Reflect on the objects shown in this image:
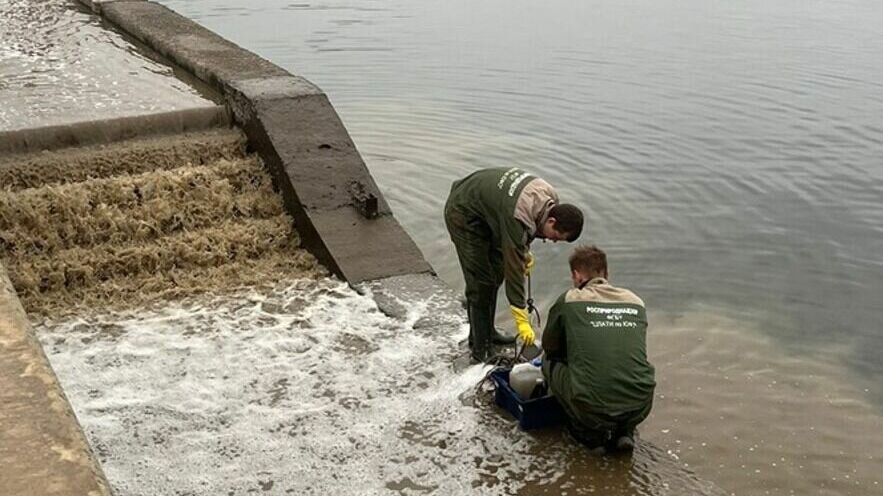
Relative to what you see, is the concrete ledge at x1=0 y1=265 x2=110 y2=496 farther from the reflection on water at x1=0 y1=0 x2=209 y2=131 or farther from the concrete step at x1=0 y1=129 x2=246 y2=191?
the reflection on water at x1=0 y1=0 x2=209 y2=131

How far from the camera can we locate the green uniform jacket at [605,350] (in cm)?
517

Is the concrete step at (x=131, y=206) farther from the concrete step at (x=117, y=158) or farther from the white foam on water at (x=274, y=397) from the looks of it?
the white foam on water at (x=274, y=397)

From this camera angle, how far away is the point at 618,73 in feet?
53.5

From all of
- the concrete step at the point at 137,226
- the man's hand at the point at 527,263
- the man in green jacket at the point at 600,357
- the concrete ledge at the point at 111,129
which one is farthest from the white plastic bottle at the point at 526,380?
the concrete ledge at the point at 111,129

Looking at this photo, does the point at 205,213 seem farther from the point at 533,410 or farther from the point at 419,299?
the point at 533,410

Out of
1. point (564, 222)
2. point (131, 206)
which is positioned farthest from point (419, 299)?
point (131, 206)

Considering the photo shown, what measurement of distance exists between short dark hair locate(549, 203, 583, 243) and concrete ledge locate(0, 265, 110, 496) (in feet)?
9.03

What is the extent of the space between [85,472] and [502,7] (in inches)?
794

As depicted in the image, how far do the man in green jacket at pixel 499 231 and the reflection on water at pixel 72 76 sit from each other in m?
4.43

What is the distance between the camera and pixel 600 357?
518cm

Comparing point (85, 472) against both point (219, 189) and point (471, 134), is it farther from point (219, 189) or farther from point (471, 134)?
point (471, 134)

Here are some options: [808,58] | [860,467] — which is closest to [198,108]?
[860,467]

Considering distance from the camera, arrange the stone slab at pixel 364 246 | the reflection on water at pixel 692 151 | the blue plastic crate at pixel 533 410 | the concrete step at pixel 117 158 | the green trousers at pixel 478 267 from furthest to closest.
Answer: the concrete step at pixel 117 158
the stone slab at pixel 364 246
the reflection on water at pixel 692 151
the green trousers at pixel 478 267
the blue plastic crate at pixel 533 410

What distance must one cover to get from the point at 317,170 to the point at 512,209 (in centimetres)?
332
